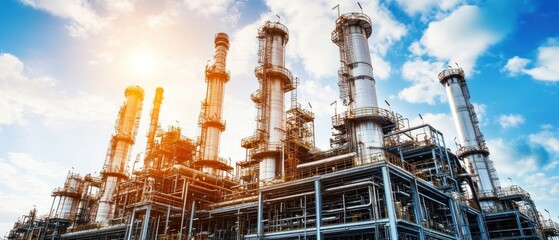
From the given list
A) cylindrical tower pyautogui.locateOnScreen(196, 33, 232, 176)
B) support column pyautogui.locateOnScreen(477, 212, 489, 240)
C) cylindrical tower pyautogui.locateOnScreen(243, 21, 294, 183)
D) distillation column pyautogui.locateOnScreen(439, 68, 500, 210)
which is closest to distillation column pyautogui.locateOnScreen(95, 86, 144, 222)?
cylindrical tower pyautogui.locateOnScreen(196, 33, 232, 176)

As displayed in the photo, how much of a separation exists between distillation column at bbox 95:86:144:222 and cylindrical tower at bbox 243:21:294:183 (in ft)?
93.7

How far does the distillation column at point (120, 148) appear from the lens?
5803 cm

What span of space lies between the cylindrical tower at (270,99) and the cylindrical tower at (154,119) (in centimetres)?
2210

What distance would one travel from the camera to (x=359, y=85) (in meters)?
38.7

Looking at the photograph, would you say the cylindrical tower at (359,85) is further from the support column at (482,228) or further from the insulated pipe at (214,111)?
the insulated pipe at (214,111)

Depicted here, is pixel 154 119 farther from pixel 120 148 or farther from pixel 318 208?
pixel 318 208

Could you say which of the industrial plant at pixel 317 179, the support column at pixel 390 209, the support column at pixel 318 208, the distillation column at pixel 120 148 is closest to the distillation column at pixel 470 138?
the industrial plant at pixel 317 179

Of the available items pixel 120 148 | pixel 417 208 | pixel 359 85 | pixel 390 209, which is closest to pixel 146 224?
pixel 390 209

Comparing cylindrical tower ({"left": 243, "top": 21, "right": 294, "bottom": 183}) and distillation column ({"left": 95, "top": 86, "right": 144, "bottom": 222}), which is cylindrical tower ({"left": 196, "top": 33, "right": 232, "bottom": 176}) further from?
distillation column ({"left": 95, "top": 86, "right": 144, "bottom": 222})

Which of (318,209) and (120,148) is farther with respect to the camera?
(120,148)

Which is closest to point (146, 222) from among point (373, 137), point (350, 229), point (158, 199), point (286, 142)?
point (158, 199)

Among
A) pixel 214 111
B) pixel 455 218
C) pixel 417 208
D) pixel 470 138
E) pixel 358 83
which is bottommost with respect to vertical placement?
pixel 417 208

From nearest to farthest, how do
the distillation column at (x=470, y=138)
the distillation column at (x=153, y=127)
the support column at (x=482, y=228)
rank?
the support column at (x=482, y=228) < the distillation column at (x=470, y=138) < the distillation column at (x=153, y=127)

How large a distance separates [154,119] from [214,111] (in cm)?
1384
